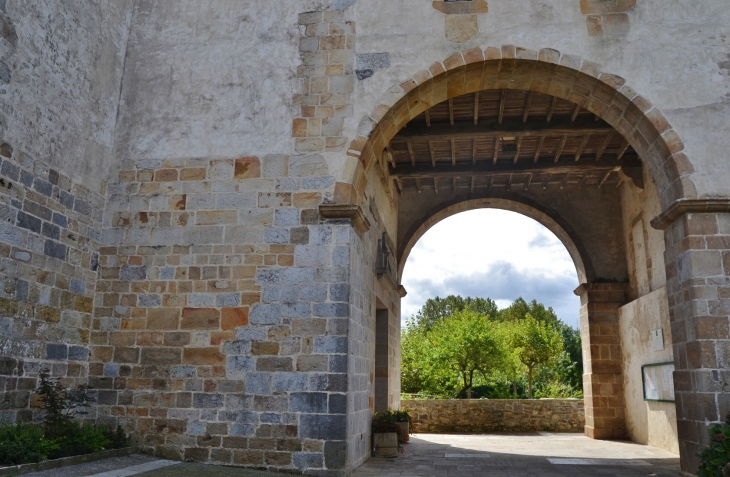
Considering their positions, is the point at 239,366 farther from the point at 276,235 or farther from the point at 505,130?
the point at 505,130

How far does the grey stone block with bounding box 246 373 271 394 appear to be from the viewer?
562 cm

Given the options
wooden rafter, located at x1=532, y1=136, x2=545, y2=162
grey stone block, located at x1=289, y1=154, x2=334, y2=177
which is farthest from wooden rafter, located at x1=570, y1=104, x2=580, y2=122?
grey stone block, located at x1=289, y1=154, x2=334, y2=177

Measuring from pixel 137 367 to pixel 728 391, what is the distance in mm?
5392

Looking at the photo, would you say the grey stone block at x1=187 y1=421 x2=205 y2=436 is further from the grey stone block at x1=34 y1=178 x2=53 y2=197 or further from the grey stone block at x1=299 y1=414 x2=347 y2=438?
the grey stone block at x1=34 y1=178 x2=53 y2=197

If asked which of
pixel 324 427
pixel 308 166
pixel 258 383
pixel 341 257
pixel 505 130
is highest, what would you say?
pixel 505 130

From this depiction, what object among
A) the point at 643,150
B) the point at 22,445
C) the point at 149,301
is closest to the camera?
the point at 22,445

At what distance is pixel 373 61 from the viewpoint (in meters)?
6.31

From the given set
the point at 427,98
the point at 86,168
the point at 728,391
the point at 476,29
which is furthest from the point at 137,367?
the point at 728,391

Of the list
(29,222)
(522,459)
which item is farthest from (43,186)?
(522,459)

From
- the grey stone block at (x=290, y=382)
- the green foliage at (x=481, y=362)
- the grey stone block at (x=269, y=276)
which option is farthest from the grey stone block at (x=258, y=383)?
the green foliage at (x=481, y=362)

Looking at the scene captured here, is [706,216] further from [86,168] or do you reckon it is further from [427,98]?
[86,168]

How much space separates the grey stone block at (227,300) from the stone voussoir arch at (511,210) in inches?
220

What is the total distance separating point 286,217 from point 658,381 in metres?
5.93

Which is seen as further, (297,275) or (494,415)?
(494,415)
